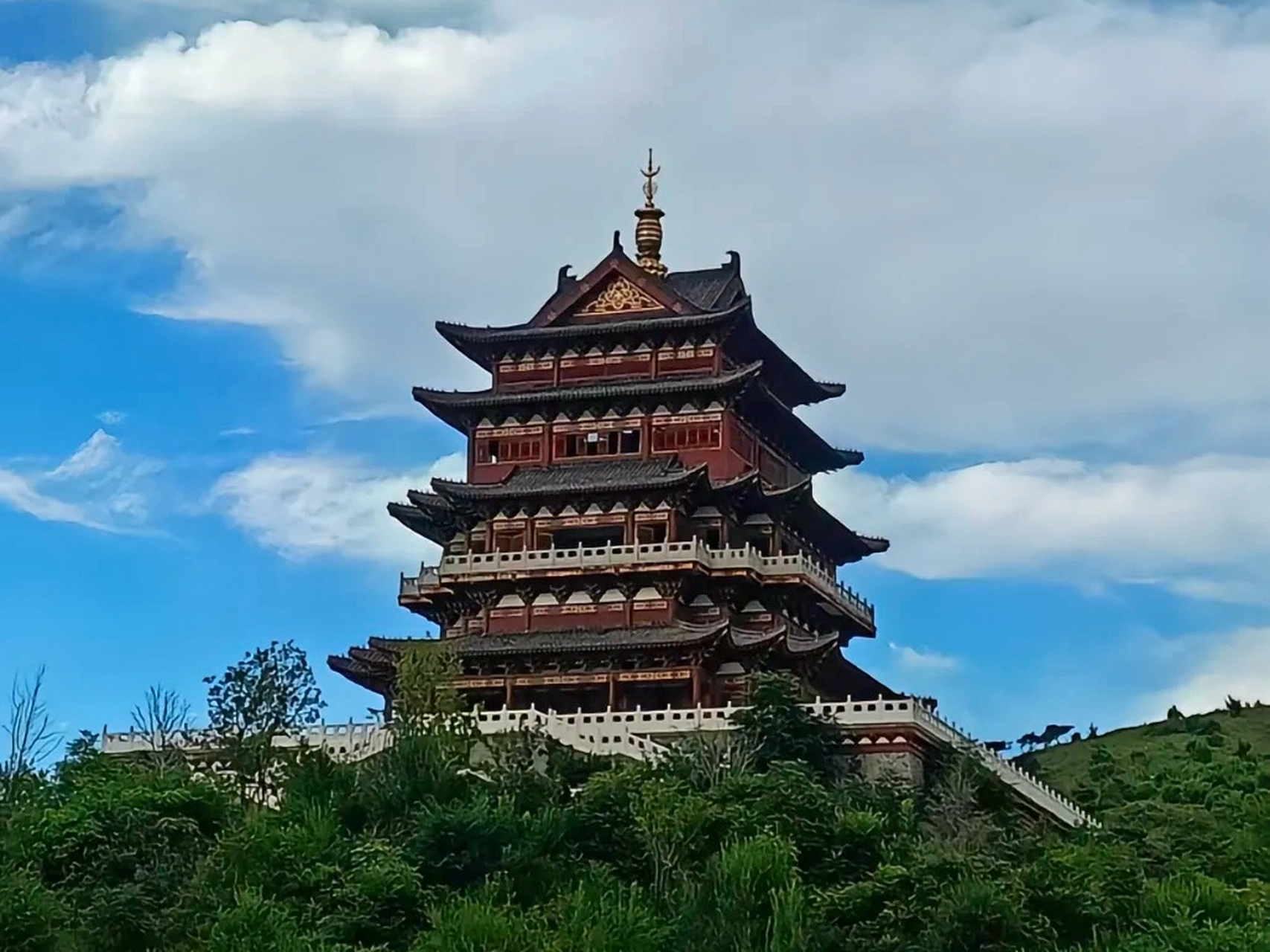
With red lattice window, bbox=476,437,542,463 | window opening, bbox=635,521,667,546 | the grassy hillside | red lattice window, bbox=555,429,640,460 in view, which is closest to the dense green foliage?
window opening, bbox=635,521,667,546

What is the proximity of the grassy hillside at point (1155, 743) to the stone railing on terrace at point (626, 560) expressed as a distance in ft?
49.2

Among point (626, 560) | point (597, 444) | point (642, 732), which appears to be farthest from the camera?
point (597, 444)

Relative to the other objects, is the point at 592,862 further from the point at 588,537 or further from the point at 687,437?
the point at 687,437

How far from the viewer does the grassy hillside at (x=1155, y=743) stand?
77.2m

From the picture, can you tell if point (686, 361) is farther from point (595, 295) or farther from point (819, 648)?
point (819, 648)

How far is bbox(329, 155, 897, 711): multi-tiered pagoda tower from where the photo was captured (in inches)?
2394

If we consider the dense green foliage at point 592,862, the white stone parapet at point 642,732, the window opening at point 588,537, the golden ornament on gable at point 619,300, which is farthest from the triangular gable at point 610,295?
the dense green foliage at point 592,862

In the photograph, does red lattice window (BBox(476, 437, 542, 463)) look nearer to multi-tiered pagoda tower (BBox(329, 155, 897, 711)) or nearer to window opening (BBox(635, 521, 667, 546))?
multi-tiered pagoda tower (BBox(329, 155, 897, 711))

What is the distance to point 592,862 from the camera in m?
46.8

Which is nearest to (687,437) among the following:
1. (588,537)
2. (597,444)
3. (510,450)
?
(597,444)

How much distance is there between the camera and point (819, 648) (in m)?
60.7

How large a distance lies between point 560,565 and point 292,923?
2068 centimetres

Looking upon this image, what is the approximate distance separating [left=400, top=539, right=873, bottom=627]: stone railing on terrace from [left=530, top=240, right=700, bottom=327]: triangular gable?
7514 millimetres

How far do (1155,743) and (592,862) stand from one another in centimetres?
4157
